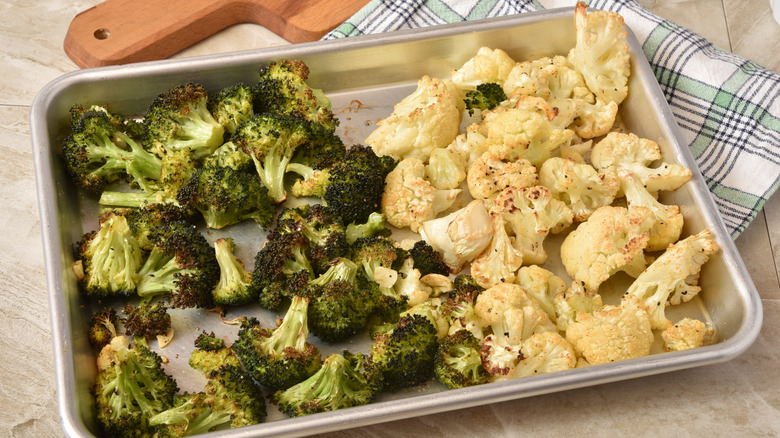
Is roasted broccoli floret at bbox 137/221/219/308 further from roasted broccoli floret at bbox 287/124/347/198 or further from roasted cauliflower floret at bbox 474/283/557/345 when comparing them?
roasted cauliflower floret at bbox 474/283/557/345

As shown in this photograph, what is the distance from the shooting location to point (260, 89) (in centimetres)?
262

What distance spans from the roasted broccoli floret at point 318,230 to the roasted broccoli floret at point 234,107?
Answer: 36 centimetres

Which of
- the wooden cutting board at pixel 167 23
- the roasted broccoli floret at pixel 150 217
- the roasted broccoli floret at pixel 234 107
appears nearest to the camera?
the roasted broccoli floret at pixel 150 217

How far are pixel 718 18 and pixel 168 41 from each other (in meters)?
2.09

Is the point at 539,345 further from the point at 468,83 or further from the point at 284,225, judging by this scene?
the point at 468,83

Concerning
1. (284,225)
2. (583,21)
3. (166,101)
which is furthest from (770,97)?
(166,101)

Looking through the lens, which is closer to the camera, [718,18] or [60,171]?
[60,171]

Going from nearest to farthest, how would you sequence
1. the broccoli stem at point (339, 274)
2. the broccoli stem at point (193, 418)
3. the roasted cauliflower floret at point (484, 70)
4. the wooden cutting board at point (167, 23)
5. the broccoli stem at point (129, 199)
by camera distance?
the broccoli stem at point (193, 418) → the broccoli stem at point (339, 274) → the broccoli stem at point (129, 199) → the roasted cauliflower floret at point (484, 70) → the wooden cutting board at point (167, 23)

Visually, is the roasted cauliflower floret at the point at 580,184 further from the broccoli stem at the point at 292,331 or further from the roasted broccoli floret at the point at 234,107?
the roasted broccoli floret at the point at 234,107

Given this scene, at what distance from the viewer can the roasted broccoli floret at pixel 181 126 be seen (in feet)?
8.25

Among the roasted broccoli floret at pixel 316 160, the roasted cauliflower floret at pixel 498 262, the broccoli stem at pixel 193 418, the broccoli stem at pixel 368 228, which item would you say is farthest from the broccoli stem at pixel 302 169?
the broccoli stem at pixel 193 418

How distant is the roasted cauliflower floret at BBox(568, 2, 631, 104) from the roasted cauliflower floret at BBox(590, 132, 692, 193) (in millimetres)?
191

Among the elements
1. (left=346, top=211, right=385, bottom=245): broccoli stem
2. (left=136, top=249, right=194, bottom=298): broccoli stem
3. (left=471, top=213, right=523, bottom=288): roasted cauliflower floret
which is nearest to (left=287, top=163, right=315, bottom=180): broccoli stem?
(left=346, top=211, right=385, bottom=245): broccoli stem

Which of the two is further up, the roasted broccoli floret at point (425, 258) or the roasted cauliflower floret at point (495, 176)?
the roasted cauliflower floret at point (495, 176)
